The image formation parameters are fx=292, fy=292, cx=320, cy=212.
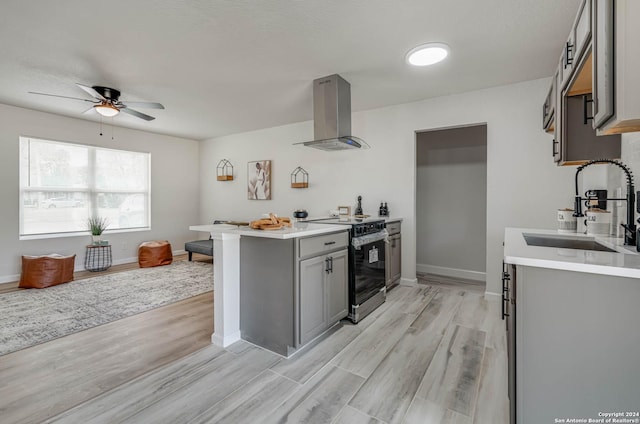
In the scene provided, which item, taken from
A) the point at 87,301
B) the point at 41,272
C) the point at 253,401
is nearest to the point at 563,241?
the point at 253,401

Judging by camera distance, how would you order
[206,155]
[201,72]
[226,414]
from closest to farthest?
[226,414], [201,72], [206,155]

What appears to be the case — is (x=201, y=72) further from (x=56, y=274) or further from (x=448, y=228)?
(x=448, y=228)

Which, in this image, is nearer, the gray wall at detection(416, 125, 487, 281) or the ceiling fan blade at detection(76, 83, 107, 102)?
the ceiling fan blade at detection(76, 83, 107, 102)

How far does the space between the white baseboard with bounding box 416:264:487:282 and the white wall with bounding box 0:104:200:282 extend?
509 cm

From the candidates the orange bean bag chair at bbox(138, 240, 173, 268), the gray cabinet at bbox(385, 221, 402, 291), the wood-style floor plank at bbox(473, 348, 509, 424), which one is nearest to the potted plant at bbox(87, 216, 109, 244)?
the orange bean bag chair at bbox(138, 240, 173, 268)

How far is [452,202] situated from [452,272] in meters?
1.10

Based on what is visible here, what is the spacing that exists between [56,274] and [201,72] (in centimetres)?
357

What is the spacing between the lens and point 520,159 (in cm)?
334

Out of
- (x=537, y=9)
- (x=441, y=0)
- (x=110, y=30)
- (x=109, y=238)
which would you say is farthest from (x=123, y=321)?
(x=537, y=9)

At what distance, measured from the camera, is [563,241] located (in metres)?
2.08

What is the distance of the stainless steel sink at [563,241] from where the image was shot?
1.95 metres

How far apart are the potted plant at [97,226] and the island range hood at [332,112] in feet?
13.8

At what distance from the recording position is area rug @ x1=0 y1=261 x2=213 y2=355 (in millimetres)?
2666

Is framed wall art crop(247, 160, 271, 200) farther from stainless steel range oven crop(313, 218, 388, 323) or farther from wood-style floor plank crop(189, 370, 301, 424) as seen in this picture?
wood-style floor plank crop(189, 370, 301, 424)
